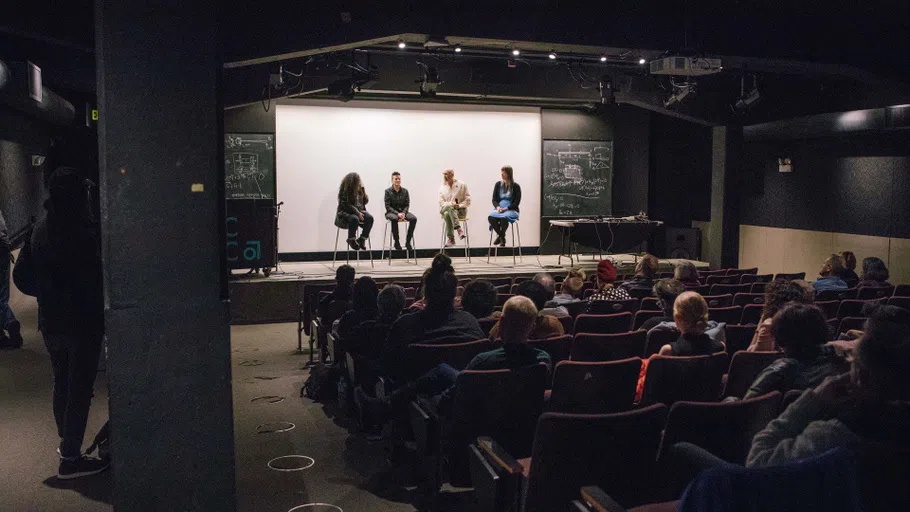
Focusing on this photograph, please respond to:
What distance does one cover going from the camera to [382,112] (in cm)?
1278

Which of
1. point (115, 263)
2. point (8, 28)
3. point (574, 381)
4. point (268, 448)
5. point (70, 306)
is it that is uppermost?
point (8, 28)

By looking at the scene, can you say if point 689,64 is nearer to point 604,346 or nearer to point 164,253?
point 604,346

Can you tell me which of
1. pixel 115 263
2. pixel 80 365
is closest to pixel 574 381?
pixel 115 263

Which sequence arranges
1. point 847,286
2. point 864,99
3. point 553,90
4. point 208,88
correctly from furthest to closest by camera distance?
point 553,90
point 864,99
point 847,286
point 208,88

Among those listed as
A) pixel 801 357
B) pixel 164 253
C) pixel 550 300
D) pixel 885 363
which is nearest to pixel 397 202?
pixel 550 300

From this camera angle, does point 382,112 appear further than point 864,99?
Yes

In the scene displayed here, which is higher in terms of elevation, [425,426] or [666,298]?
[666,298]

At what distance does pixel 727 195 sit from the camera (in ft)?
39.0

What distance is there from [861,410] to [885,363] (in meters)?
0.16

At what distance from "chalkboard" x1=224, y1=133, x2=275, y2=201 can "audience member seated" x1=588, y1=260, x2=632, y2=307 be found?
6.85m

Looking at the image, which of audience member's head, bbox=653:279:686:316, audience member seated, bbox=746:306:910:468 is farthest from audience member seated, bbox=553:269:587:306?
audience member seated, bbox=746:306:910:468

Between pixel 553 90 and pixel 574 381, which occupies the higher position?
pixel 553 90

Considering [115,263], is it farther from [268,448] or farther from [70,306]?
[268,448]

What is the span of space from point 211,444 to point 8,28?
548 centimetres
